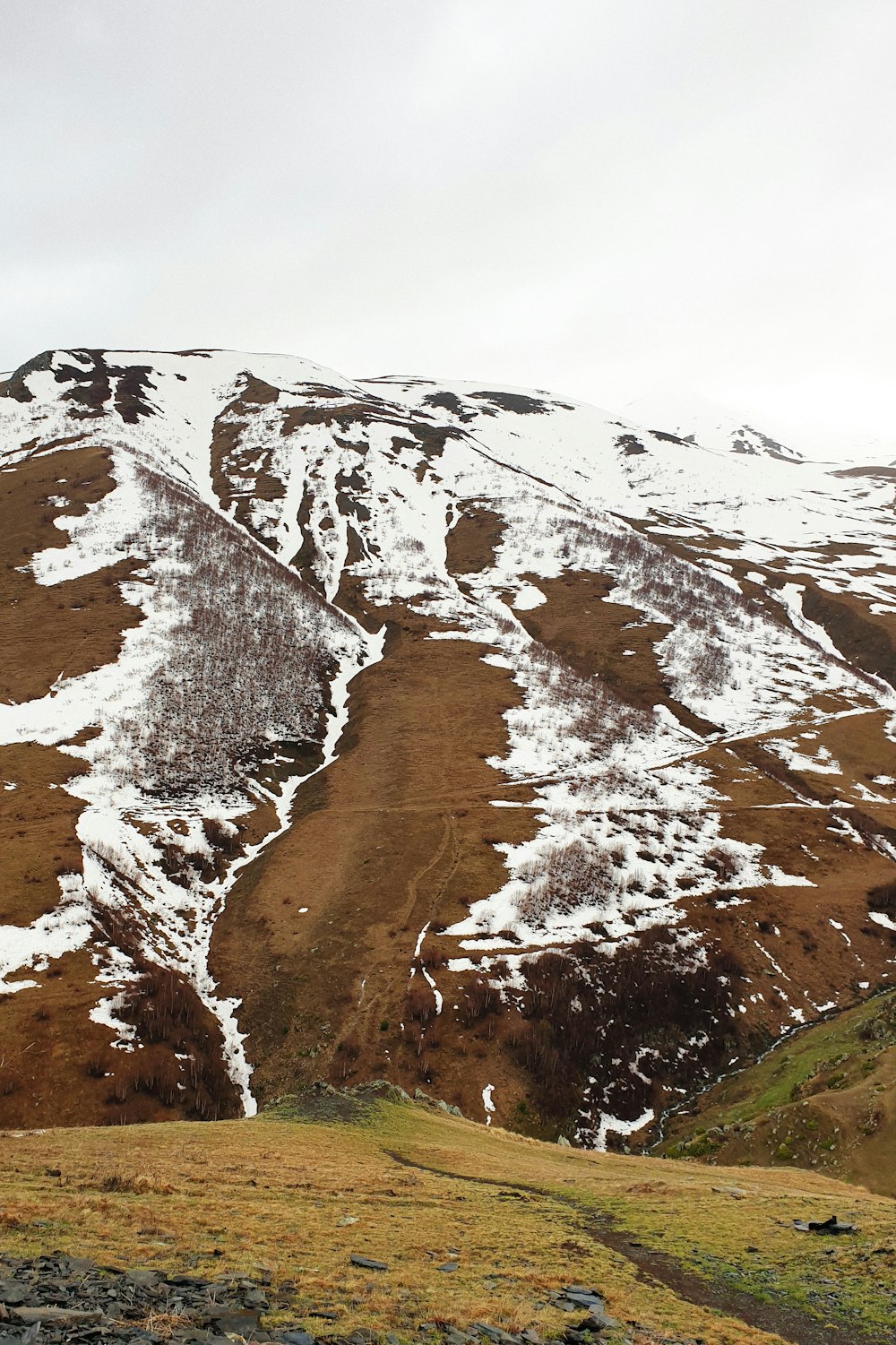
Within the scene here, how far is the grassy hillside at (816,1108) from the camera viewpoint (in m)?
24.4

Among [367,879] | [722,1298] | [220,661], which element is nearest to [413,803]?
[367,879]

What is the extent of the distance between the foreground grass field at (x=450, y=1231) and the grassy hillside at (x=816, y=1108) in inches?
121

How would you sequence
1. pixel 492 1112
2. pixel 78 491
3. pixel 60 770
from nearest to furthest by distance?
pixel 492 1112, pixel 60 770, pixel 78 491

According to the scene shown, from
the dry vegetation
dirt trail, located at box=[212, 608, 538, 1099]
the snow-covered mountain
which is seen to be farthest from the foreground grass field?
the dry vegetation

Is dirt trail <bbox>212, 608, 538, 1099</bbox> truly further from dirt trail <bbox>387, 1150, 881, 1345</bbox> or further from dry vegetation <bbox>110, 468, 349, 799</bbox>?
dirt trail <bbox>387, 1150, 881, 1345</bbox>

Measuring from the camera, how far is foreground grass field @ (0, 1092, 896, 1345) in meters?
10.6

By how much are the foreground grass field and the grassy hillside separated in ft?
10.1

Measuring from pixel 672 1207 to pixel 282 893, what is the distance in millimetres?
34557

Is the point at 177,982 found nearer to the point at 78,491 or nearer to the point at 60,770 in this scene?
the point at 60,770

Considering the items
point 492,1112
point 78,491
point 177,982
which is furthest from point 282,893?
point 78,491

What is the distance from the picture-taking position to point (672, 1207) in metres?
17.6

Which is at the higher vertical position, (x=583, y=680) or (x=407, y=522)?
(x=407, y=522)

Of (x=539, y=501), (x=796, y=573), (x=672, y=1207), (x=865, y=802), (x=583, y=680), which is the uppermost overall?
(x=539, y=501)

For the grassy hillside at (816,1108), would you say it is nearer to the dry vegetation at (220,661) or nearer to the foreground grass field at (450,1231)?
the foreground grass field at (450,1231)
